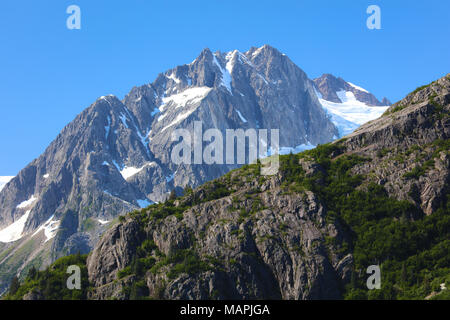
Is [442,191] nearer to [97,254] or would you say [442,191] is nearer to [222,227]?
[222,227]

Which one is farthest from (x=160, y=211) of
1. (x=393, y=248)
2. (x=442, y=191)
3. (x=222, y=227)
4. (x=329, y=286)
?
(x=442, y=191)

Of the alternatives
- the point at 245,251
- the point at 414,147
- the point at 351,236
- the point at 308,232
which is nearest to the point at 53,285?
the point at 245,251

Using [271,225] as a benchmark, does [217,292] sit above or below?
below

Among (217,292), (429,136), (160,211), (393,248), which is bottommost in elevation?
(217,292)

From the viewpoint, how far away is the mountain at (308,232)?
149375mm

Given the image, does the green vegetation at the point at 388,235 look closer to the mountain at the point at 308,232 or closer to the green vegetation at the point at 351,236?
the green vegetation at the point at 351,236

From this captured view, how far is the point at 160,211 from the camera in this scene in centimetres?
18150

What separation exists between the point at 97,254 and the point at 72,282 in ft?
38.7

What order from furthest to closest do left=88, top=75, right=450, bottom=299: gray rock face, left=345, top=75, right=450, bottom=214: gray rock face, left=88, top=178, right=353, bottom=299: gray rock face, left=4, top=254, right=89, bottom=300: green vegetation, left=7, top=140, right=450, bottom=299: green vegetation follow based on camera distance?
left=345, top=75, right=450, bottom=214: gray rock face → left=4, top=254, right=89, bottom=300: green vegetation → left=88, top=75, right=450, bottom=299: gray rock face → left=88, top=178, right=353, bottom=299: gray rock face → left=7, top=140, right=450, bottom=299: green vegetation

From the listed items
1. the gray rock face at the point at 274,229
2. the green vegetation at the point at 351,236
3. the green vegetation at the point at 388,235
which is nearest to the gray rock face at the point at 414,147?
the gray rock face at the point at 274,229

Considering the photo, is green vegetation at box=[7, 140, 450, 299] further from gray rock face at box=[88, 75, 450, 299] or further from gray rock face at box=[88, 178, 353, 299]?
gray rock face at box=[88, 178, 353, 299]

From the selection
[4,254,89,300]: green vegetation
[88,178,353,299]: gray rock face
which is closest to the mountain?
[88,178,353,299]: gray rock face

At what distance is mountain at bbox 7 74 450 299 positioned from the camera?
14938 centimetres

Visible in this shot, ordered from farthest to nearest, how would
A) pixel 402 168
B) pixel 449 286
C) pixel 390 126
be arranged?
pixel 390 126 < pixel 402 168 < pixel 449 286
